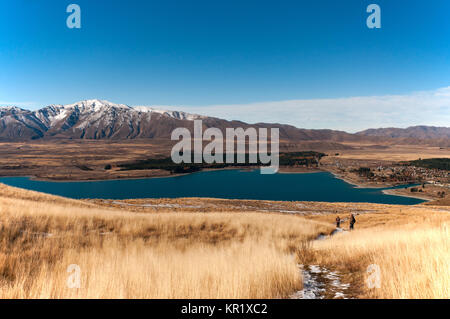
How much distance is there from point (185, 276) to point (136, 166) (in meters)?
156

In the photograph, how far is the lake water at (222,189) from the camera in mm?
84750

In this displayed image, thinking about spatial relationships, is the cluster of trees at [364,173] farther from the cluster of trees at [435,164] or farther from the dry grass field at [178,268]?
the dry grass field at [178,268]

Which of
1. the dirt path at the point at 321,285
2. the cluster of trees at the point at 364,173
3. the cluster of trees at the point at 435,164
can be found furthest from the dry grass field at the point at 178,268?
the cluster of trees at the point at 435,164

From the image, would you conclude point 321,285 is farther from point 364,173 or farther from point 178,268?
point 364,173

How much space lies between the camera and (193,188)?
340ft

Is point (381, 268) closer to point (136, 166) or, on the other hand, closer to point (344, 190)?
point (344, 190)

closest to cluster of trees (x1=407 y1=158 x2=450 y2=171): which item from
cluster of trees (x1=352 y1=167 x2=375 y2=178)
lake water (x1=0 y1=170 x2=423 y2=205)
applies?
cluster of trees (x1=352 y1=167 x2=375 y2=178)

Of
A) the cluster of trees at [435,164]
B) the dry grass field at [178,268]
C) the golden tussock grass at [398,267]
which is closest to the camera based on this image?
the golden tussock grass at [398,267]

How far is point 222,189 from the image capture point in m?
101

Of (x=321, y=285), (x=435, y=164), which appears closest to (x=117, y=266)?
(x=321, y=285)

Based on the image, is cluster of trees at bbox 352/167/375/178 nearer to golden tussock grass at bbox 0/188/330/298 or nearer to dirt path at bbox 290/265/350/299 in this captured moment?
golden tussock grass at bbox 0/188/330/298

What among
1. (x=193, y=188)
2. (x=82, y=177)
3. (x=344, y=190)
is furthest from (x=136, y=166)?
(x=344, y=190)
